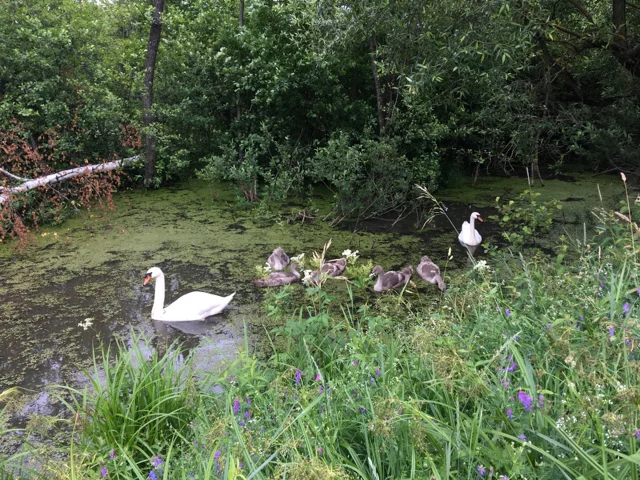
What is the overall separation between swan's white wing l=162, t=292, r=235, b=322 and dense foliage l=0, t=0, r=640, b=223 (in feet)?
9.64

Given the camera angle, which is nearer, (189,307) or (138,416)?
(138,416)

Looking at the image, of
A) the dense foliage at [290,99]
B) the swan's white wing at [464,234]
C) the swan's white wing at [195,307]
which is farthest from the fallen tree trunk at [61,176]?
the swan's white wing at [464,234]

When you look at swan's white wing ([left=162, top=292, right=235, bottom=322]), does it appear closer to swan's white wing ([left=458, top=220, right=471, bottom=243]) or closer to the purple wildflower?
swan's white wing ([left=458, top=220, right=471, bottom=243])

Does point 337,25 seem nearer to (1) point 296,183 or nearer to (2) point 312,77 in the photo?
(2) point 312,77

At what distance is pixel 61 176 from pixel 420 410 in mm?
6397

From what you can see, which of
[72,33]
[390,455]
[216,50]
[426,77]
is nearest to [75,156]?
[72,33]

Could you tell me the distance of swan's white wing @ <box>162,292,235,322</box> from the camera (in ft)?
13.6

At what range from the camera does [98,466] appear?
2.07 metres

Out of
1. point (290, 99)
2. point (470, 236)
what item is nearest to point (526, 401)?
point (470, 236)

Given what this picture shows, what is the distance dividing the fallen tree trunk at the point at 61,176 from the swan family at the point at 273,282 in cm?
242

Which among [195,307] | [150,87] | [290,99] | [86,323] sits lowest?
[86,323]

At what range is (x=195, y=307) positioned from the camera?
416cm

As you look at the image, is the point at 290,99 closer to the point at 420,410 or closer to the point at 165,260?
the point at 165,260

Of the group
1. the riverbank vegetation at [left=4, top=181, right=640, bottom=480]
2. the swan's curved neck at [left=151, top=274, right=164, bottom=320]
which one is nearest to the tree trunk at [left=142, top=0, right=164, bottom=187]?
the swan's curved neck at [left=151, top=274, right=164, bottom=320]
